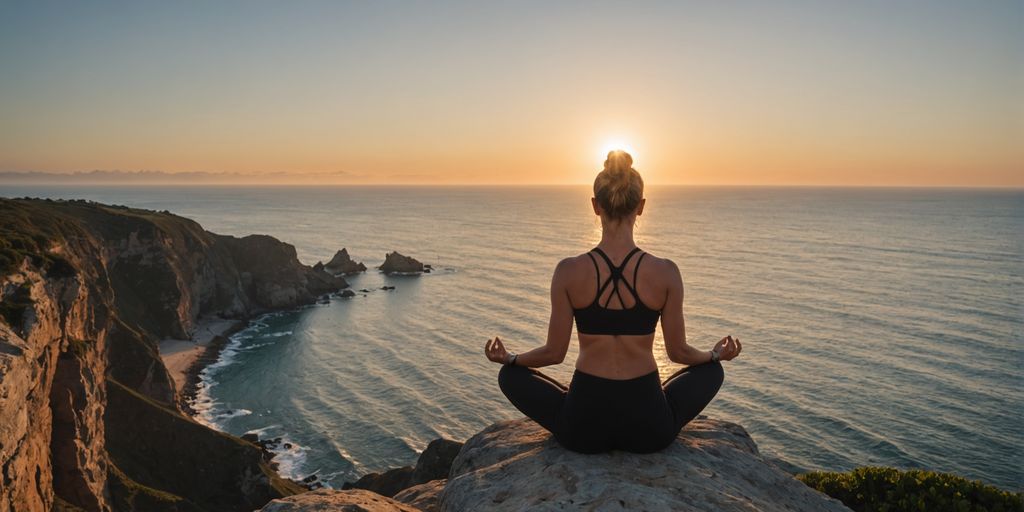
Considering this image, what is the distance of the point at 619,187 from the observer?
22.1 feet

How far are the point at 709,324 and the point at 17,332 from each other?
64.6m

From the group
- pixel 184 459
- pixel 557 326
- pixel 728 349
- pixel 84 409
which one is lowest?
pixel 184 459

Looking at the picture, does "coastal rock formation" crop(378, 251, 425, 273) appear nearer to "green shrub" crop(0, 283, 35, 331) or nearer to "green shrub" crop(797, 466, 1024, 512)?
"green shrub" crop(0, 283, 35, 331)

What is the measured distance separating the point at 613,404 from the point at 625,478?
30.5 inches

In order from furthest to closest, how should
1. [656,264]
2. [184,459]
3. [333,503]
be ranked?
[184,459]
[333,503]
[656,264]

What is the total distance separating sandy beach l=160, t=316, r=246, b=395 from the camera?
205 ft

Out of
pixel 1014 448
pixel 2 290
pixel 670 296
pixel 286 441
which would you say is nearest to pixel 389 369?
pixel 286 441

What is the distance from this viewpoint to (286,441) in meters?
47.2

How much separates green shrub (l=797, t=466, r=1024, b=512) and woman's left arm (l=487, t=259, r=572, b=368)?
7.04m

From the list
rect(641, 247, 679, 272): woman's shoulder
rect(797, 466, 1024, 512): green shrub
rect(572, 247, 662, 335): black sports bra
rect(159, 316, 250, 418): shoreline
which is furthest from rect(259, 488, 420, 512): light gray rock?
rect(159, 316, 250, 418): shoreline

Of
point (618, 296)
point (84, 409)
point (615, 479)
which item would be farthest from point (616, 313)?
point (84, 409)

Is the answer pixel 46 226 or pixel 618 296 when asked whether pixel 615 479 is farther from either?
pixel 46 226

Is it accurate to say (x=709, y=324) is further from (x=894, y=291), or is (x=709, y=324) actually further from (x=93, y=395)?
(x=93, y=395)

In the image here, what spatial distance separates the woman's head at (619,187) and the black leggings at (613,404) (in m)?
1.83
